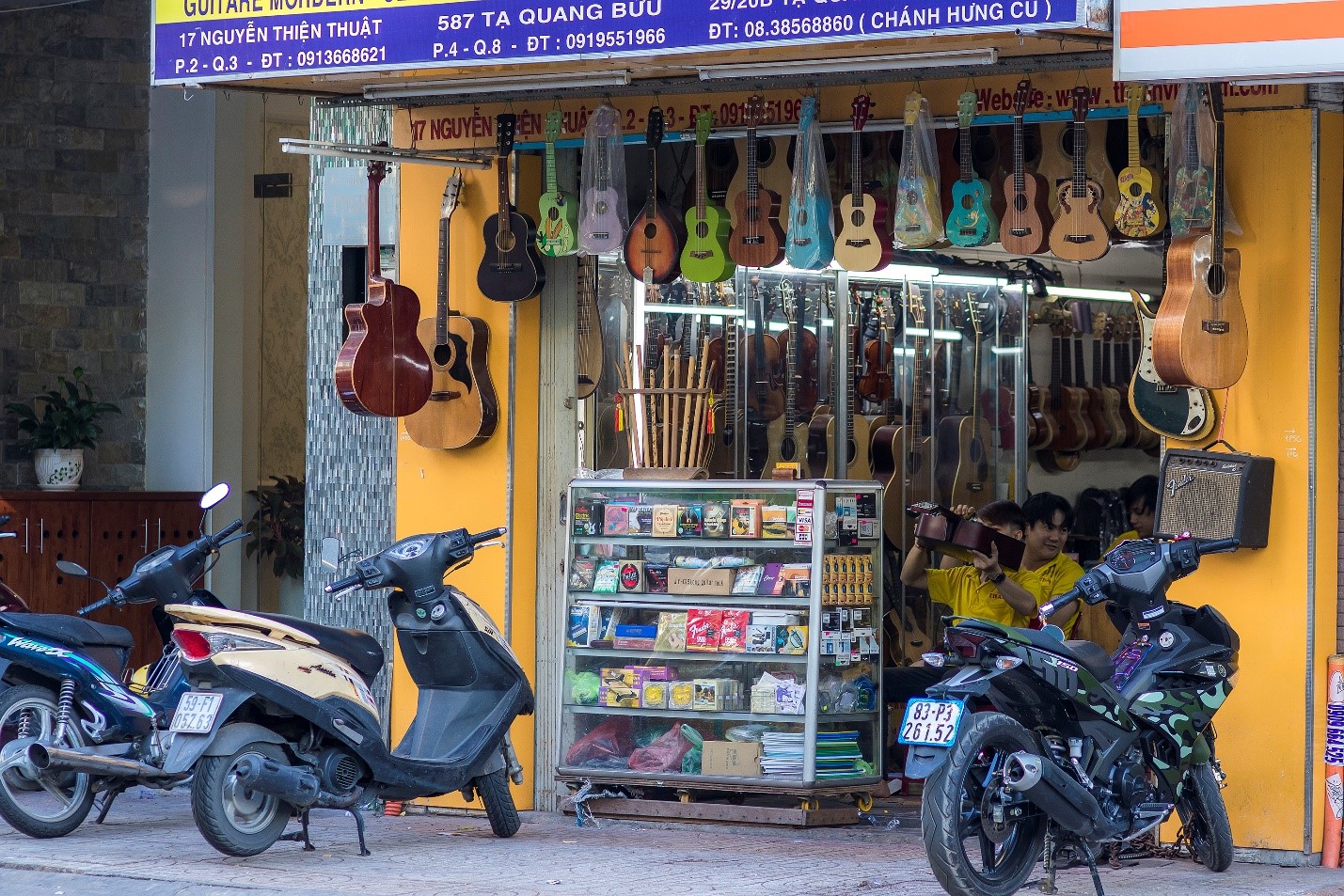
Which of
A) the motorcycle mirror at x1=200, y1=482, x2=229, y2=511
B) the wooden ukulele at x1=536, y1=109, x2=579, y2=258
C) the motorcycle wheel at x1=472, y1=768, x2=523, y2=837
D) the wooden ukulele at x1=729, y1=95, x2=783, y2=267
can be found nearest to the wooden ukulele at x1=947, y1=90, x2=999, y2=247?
the wooden ukulele at x1=729, y1=95, x2=783, y2=267

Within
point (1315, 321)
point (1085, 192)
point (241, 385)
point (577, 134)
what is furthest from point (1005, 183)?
point (241, 385)

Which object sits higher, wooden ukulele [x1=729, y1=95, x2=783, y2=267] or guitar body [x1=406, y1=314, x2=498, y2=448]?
wooden ukulele [x1=729, y1=95, x2=783, y2=267]

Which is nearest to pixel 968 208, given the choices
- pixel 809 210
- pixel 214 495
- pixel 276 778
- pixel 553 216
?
pixel 809 210

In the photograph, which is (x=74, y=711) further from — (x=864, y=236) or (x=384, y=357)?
(x=864, y=236)

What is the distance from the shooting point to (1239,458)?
7449 millimetres

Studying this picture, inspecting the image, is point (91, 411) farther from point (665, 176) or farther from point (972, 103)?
point (972, 103)

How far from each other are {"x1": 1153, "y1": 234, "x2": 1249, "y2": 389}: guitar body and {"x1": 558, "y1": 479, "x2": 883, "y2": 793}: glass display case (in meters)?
1.81

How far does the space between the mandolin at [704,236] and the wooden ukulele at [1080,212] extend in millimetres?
1517

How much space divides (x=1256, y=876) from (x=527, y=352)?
3.97m

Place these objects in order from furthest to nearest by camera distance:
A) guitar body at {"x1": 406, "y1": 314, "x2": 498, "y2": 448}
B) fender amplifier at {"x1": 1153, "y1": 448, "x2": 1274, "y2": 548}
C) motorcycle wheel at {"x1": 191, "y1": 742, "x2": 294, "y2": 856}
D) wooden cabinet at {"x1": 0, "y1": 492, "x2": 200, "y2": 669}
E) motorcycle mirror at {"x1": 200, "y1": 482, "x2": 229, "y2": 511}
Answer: wooden cabinet at {"x1": 0, "y1": 492, "x2": 200, "y2": 669} < guitar body at {"x1": 406, "y1": 314, "x2": 498, "y2": 448} < motorcycle mirror at {"x1": 200, "y1": 482, "x2": 229, "y2": 511} < fender amplifier at {"x1": 1153, "y1": 448, "x2": 1274, "y2": 548} < motorcycle wheel at {"x1": 191, "y1": 742, "x2": 294, "y2": 856}

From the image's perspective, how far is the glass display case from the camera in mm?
8383

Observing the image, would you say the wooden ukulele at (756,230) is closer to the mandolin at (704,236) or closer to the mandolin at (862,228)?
the mandolin at (704,236)

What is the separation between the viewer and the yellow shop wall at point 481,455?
29.2 feet

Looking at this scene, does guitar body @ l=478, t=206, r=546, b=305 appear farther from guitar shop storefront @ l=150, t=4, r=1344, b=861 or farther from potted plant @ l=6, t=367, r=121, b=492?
potted plant @ l=6, t=367, r=121, b=492
